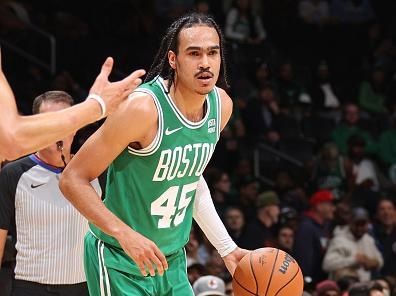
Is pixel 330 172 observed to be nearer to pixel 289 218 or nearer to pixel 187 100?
pixel 289 218

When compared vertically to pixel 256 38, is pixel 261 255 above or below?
below

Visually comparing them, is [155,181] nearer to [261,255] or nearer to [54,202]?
[261,255]

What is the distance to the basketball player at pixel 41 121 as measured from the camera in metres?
3.77

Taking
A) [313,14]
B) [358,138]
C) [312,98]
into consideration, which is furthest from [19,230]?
[313,14]

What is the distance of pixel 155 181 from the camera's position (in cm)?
508

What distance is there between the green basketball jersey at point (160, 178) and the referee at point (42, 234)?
76 cm

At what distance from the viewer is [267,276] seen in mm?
5227

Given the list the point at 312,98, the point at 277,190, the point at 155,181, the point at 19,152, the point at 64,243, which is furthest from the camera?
the point at 312,98

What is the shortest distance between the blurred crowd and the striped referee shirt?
3.87 metres

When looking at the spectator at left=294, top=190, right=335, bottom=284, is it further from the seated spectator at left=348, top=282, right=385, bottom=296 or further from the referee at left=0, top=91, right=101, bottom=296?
the referee at left=0, top=91, right=101, bottom=296

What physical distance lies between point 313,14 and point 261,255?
12.4 meters

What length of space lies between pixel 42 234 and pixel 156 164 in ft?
3.94

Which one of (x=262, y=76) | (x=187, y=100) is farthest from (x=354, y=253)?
(x=187, y=100)

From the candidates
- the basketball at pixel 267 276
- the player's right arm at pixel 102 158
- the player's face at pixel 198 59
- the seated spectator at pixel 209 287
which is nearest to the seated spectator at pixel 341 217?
the seated spectator at pixel 209 287
